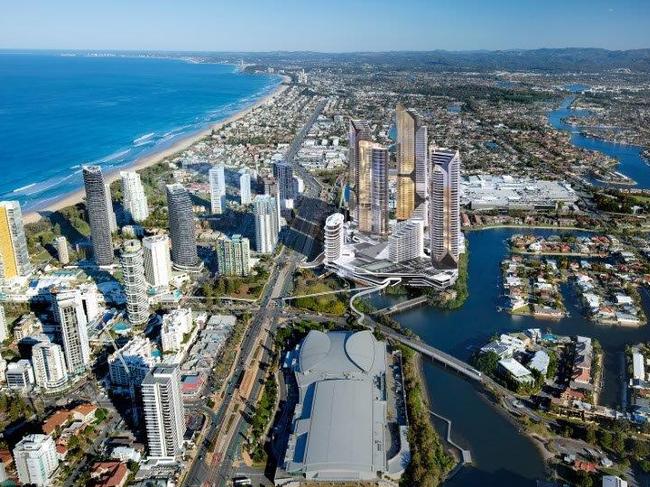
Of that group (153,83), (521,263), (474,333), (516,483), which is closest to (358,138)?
(521,263)

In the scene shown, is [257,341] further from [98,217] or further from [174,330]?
[98,217]

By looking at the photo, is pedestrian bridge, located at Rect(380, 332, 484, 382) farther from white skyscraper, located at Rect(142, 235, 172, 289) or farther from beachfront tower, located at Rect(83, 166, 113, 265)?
beachfront tower, located at Rect(83, 166, 113, 265)

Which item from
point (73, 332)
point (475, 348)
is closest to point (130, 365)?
point (73, 332)

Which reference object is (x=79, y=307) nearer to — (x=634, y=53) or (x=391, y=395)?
(x=391, y=395)

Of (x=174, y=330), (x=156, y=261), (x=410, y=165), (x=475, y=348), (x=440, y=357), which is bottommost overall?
(x=475, y=348)

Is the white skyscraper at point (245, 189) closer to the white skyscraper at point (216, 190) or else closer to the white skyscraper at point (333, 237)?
the white skyscraper at point (216, 190)

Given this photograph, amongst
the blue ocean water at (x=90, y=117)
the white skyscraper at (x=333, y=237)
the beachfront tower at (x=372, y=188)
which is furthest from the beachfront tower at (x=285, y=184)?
the blue ocean water at (x=90, y=117)
